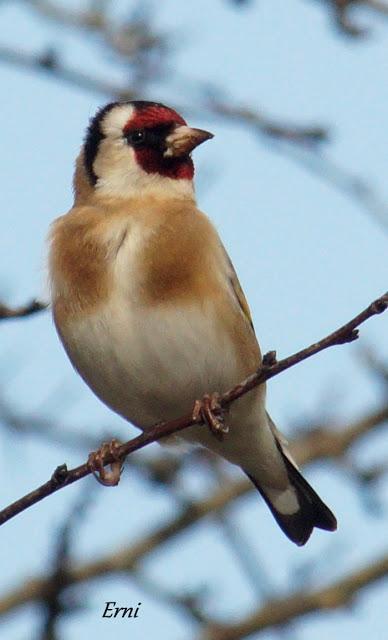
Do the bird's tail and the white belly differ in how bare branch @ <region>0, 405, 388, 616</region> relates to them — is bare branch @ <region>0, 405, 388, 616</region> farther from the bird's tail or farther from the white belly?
the white belly

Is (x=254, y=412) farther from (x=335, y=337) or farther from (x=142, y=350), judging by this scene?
(x=335, y=337)

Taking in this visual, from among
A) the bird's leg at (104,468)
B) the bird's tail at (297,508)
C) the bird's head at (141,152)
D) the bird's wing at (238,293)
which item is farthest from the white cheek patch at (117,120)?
the bird's leg at (104,468)

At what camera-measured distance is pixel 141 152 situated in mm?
5430

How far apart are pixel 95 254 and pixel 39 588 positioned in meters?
1.37

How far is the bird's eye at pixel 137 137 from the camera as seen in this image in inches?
215

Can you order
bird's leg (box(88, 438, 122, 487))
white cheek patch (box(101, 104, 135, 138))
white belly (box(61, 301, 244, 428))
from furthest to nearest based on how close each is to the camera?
white cheek patch (box(101, 104, 135, 138)), white belly (box(61, 301, 244, 428)), bird's leg (box(88, 438, 122, 487))

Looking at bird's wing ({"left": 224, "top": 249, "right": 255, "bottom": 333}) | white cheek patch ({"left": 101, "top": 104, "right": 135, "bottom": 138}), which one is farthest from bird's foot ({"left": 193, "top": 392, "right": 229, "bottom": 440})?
white cheek patch ({"left": 101, "top": 104, "right": 135, "bottom": 138})

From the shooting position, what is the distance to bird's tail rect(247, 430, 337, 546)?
5.33 m

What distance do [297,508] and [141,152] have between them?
168 centimetres

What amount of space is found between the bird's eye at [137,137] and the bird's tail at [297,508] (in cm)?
143

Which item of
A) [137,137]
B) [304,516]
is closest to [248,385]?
[304,516]

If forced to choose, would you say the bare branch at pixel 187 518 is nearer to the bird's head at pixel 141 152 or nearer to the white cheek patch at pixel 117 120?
the bird's head at pixel 141 152

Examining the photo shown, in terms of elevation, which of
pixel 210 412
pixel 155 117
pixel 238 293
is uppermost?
pixel 155 117

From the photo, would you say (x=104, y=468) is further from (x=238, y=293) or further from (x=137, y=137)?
(x=137, y=137)
